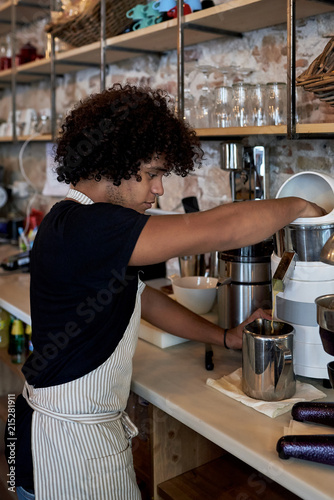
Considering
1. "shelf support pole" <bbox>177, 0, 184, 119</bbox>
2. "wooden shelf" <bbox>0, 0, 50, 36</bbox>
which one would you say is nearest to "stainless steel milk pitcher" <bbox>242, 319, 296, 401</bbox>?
"shelf support pole" <bbox>177, 0, 184, 119</bbox>

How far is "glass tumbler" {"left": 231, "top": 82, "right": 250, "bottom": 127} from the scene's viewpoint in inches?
74.9

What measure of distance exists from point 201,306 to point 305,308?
622 mm

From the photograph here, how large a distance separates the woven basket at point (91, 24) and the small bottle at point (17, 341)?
1.38 meters

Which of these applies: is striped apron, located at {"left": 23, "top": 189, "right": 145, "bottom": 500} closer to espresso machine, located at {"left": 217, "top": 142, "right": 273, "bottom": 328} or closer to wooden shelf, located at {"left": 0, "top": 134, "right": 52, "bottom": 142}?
espresso machine, located at {"left": 217, "top": 142, "right": 273, "bottom": 328}

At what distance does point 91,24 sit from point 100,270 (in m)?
1.77

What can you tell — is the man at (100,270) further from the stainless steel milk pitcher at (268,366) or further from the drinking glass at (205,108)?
the drinking glass at (205,108)

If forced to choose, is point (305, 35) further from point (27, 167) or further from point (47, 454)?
point (27, 167)

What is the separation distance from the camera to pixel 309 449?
1078mm

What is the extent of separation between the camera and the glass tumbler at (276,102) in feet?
6.12

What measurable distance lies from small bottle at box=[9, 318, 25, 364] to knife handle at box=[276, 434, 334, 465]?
5.08 feet

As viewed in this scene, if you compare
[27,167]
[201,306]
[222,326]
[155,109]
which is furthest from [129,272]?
[27,167]

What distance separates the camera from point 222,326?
1.80m

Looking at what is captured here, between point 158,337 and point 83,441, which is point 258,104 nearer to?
point 158,337

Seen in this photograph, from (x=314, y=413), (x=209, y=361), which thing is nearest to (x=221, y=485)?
(x=209, y=361)
